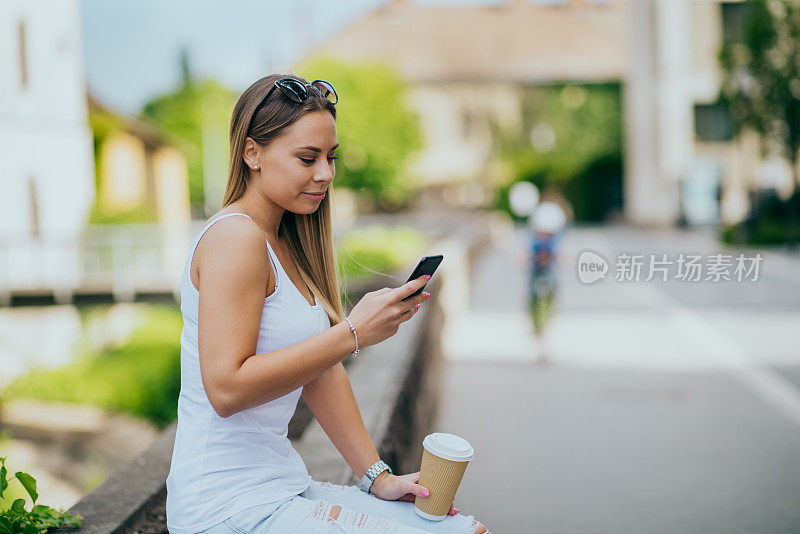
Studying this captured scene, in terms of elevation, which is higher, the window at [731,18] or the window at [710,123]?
the window at [731,18]

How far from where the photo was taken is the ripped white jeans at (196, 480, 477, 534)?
2.12 meters

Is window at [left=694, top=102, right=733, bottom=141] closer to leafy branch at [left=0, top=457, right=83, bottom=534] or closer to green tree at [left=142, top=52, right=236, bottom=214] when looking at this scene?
leafy branch at [left=0, top=457, right=83, bottom=534]

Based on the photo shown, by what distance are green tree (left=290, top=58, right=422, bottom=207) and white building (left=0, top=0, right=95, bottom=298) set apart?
75.2ft

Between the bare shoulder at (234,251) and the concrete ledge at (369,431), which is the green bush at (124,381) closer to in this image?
the concrete ledge at (369,431)

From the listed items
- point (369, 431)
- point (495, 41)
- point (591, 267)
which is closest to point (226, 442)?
point (369, 431)

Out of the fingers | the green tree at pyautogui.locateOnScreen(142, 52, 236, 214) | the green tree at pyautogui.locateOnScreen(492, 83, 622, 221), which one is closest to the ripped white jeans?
the fingers

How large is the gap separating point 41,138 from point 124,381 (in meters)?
12.8

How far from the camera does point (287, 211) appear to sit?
2.54m

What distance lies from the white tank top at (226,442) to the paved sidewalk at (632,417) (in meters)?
3.28

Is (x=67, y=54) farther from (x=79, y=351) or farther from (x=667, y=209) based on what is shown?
(x=667, y=209)

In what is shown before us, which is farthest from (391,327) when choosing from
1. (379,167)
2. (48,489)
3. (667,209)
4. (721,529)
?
(379,167)

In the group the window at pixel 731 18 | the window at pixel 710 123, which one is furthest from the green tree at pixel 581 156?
the window at pixel 731 18

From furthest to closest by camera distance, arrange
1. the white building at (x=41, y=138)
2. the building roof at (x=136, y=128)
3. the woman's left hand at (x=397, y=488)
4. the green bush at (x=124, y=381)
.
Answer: the building roof at (x=136, y=128)
the white building at (x=41, y=138)
the green bush at (x=124, y=381)
the woman's left hand at (x=397, y=488)

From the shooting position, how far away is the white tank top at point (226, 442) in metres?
2.15
